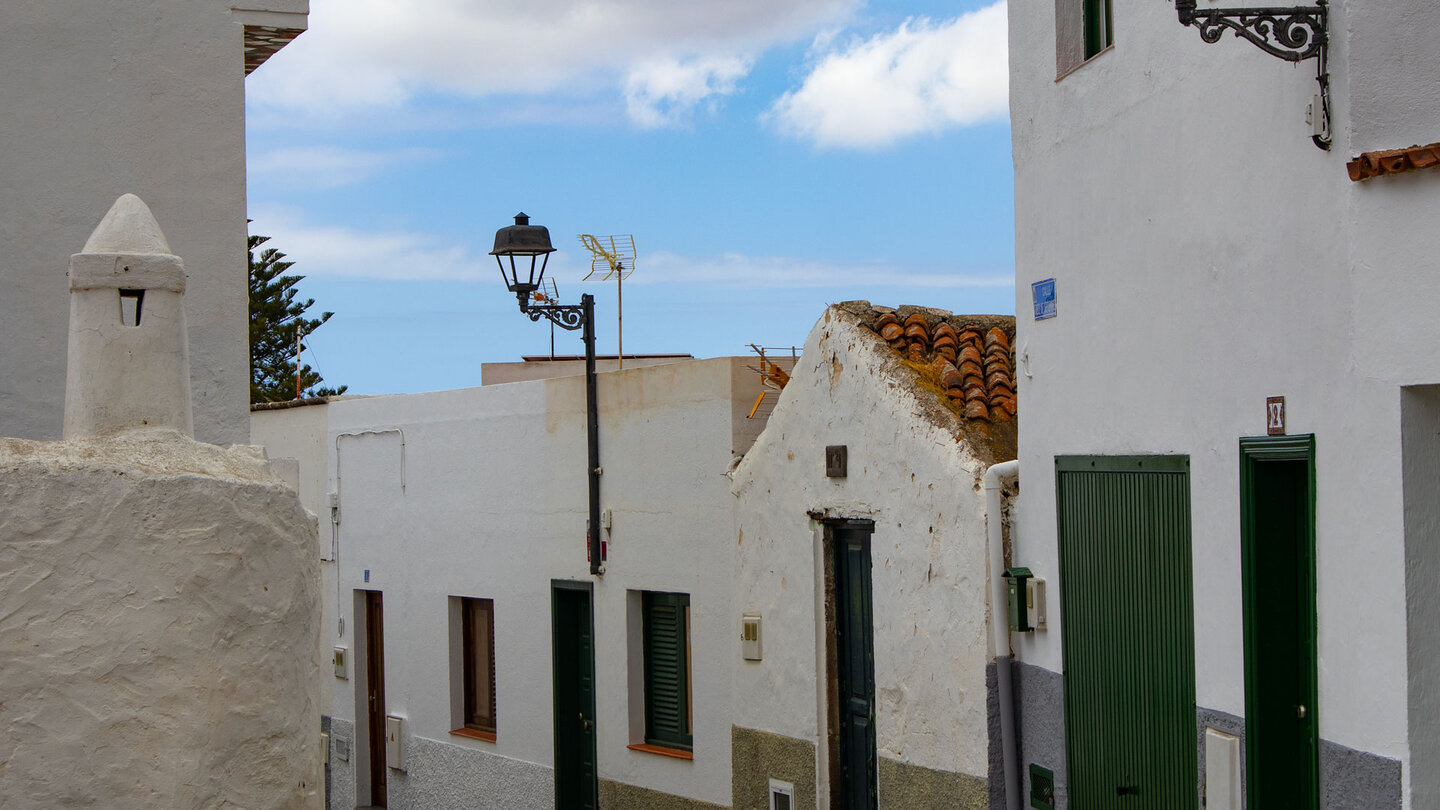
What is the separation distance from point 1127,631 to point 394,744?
10.5m

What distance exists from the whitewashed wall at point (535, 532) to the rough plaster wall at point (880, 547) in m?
0.61

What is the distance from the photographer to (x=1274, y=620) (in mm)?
6555

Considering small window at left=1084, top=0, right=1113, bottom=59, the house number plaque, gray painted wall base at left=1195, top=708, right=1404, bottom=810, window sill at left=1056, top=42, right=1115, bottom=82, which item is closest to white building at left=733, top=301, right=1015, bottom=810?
window sill at left=1056, top=42, right=1115, bottom=82

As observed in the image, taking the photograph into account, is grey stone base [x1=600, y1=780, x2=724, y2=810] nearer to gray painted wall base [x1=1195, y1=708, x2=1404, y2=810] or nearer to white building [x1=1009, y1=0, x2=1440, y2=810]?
white building [x1=1009, y1=0, x2=1440, y2=810]

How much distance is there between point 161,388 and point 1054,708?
4827 mm

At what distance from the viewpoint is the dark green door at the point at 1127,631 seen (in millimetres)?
7324

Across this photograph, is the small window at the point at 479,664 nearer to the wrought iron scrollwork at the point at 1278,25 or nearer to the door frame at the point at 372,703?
the door frame at the point at 372,703

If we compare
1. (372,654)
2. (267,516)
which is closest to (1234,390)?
(267,516)

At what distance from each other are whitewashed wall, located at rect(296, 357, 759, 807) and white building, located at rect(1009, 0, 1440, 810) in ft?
12.7

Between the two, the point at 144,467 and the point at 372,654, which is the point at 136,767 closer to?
the point at 144,467

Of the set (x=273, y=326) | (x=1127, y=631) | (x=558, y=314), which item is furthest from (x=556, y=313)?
(x=273, y=326)

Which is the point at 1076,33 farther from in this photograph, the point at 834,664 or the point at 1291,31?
the point at 834,664

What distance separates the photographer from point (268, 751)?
600 centimetres

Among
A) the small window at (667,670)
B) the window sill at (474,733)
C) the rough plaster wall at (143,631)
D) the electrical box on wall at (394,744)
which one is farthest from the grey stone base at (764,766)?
the electrical box on wall at (394,744)
